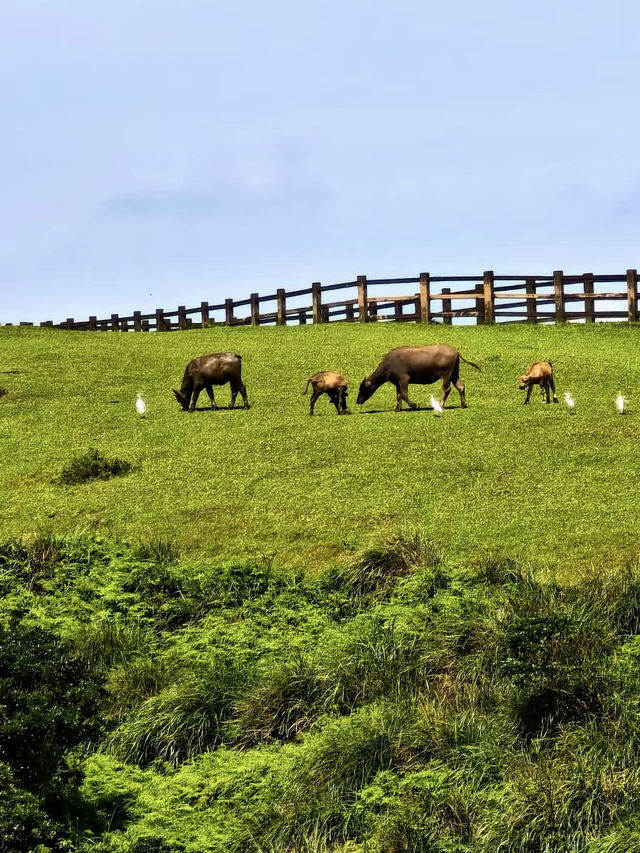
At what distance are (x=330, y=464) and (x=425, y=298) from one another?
22403 mm

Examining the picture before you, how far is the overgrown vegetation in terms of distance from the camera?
9.27 m

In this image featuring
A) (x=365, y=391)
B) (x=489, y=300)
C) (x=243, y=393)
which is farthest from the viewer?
(x=489, y=300)

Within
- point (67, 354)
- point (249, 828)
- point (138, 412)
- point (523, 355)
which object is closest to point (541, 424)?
point (138, 412)

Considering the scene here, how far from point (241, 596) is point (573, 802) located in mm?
5557

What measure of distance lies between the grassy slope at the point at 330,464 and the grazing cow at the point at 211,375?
1.35ft

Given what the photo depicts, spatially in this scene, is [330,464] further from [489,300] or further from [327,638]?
[489,300]

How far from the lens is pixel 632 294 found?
128ft

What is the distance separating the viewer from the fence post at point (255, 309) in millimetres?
45750

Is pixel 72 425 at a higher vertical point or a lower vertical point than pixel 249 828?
higher

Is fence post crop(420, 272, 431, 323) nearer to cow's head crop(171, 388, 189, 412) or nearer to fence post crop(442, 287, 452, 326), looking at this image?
fence post crop(442, 287, 452, 326)

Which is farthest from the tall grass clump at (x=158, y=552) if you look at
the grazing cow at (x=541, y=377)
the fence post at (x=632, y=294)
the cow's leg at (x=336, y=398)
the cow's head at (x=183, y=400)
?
the fence post at (x=632, y=294)

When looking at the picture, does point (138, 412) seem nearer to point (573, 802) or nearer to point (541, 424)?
point (541, 424)

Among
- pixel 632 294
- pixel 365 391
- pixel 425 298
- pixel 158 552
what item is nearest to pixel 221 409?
pixel 365 391

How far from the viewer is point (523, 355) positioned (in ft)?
104
